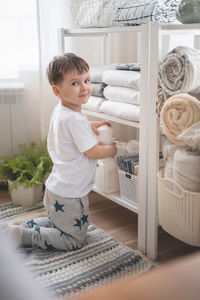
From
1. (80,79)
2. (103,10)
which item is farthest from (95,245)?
(103,10)

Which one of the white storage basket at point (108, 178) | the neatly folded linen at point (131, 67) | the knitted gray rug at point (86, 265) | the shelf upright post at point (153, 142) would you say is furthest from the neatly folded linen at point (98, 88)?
the knitted gray rug at point (86, 265)

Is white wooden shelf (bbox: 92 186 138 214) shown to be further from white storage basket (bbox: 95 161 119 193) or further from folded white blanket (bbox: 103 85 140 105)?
folded white blanket (bbox: 103 85 140 105)

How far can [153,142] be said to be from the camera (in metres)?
1.52

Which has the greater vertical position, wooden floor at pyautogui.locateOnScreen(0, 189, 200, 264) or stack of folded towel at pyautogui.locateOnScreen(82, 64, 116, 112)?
stack of folded towel at pyautogui.locateOnScreen(82, 64, 116, 112)

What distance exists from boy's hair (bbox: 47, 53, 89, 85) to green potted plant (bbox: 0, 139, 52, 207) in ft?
2.17

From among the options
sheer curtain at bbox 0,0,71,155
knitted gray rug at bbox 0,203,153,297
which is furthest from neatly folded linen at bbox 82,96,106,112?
knitted gray rug at bbox 0,203,153,297

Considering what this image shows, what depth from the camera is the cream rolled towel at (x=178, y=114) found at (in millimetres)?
1316

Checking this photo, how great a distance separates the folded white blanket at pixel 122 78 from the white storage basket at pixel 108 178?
42cm

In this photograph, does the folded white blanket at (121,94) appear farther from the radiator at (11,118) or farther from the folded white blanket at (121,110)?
the radiator at (11,118)

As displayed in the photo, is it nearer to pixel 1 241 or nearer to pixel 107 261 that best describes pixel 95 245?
pixel 107 261

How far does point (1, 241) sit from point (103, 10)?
1.68m

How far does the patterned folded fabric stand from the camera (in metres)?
1.55

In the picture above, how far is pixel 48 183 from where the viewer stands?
1.75m

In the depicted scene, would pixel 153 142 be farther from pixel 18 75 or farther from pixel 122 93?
pixel 18 75
